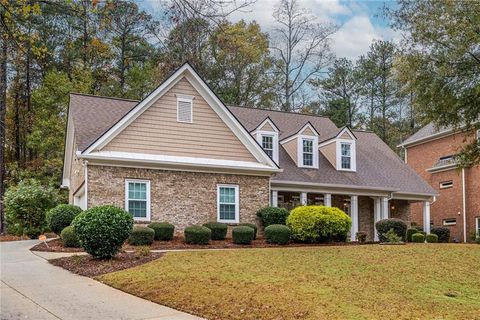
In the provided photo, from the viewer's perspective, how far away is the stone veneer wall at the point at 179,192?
67.7 feet

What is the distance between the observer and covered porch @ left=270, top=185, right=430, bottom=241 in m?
26.0

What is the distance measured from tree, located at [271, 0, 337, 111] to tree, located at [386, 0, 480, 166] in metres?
16.0

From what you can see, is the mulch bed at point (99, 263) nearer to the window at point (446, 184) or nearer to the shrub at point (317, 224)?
the shrub at point (317, 224)

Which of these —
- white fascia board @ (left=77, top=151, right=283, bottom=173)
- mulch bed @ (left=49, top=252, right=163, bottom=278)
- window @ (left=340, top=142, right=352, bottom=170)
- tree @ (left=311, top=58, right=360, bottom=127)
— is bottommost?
mulch bed @ (left=49, top=252, right=163, bottom=278)

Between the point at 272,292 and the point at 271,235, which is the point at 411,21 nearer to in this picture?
the point at 271,235

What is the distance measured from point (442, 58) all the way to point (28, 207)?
18174 millimetres

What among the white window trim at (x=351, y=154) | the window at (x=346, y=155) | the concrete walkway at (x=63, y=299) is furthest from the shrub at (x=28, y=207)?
the window at (x=346, y=155)

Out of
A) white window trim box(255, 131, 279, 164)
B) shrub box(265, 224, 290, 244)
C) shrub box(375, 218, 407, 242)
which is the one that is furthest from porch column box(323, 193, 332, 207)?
shrub box(265, 224, 290, 244)

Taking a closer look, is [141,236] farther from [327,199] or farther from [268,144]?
[327,199]

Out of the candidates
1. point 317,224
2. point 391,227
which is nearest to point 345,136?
point 391,227

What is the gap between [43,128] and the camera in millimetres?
34656

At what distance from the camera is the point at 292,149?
27172 mm

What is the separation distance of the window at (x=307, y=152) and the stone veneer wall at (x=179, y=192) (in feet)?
12.9

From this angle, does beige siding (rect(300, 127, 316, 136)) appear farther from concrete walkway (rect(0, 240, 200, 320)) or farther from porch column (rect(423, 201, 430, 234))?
concrete walkway (rect(0, 240, 200, 320))
